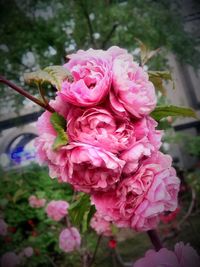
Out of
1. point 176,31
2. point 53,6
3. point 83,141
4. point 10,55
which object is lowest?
point 83,141

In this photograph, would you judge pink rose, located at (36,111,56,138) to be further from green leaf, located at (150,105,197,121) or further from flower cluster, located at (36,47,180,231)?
green leaf, located at (150,105,197,121)

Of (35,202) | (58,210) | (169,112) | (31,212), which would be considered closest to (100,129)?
(169,112)

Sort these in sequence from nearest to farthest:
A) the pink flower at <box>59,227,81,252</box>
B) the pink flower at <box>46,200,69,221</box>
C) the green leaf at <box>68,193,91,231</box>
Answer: the green leaf at <box>68,193,91,231</box> → the pink flower at <box>59,227,81,252</box> → the pink flower at <box>46,200,69,221</box>

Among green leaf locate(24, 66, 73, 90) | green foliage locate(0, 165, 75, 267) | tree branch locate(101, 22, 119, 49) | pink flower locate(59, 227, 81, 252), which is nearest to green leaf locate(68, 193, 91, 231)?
green leaf locate(24, 66, 73, 90)

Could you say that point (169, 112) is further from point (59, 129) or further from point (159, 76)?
point (59, 129)

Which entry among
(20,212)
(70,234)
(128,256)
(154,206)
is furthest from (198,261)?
(20,212)

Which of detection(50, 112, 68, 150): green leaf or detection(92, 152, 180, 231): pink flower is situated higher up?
detection(50, 112, 68, 150): green leaf

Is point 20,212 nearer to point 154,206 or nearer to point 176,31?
point 176,31
